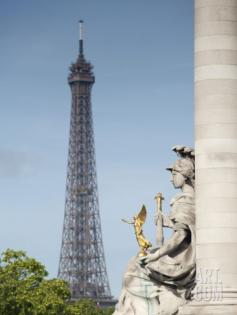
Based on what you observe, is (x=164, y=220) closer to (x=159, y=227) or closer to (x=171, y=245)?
(x=159, y=227)

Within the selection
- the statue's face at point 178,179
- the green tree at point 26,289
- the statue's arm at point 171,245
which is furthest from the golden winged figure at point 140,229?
the green tree at point 26,289

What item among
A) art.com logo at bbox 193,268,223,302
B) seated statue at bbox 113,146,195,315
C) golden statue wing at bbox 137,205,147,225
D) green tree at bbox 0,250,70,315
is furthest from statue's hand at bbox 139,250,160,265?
green tree at bbox 0,250,70,315

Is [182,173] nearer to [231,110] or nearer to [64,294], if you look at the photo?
[231,110]

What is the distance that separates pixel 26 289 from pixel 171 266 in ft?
201

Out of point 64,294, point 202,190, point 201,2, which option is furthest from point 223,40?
point 64,294

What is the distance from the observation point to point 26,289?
102750 mm

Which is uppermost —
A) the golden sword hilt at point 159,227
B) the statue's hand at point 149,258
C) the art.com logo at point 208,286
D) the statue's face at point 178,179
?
the statue's face at point 178,179

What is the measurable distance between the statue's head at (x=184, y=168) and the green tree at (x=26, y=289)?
59.3 m

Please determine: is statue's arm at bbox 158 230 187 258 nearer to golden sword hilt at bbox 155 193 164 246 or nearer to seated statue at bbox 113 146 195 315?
seated statue at bbox 113 146 195 315

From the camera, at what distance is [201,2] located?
40625mm

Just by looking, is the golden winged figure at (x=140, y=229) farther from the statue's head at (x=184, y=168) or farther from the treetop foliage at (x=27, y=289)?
the treetop foliage at (x=27, y=289)

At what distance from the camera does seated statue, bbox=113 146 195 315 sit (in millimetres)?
41969

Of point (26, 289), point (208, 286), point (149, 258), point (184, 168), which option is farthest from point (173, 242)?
point (26, 289)

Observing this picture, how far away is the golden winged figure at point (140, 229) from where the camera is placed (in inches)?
1730
